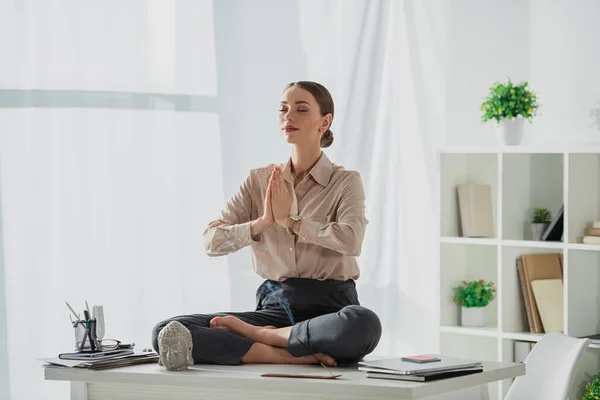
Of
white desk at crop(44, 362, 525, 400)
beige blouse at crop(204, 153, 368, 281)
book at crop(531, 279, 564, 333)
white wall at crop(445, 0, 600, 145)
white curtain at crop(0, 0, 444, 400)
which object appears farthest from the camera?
white curtain at crop(0, 0, 444, 400)

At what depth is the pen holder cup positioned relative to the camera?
3020 mm

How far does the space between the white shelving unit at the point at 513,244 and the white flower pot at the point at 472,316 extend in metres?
0.05

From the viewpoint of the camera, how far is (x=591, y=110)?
398 cm

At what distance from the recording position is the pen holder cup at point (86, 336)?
3.02 metres

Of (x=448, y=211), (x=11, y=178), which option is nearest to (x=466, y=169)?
(x=448, y=211)

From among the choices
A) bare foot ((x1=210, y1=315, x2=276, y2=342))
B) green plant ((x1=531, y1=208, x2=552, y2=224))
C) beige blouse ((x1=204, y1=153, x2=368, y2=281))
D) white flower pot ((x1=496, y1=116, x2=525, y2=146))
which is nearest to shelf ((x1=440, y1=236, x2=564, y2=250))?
green plant ((x1=531, y1=208, x2=552, y2=224))

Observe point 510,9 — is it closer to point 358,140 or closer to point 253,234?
point 358,140

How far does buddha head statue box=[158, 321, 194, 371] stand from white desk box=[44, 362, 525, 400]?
1.2 inches

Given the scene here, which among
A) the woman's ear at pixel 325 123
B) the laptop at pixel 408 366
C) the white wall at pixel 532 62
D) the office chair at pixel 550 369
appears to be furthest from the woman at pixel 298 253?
the white wall at pixel 532 62

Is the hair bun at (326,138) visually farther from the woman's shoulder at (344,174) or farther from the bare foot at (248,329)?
the bare foot at (248,329)

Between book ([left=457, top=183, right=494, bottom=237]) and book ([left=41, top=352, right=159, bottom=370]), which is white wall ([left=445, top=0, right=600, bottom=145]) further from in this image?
book ([left=41, top=352, right=159, bottom=370])

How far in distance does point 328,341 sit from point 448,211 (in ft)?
4.82

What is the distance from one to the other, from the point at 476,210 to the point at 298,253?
4.07 feet

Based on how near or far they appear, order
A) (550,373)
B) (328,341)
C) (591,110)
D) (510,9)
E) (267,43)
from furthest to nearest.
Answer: (267,43) → (510,9) → (591,110) → (550,373) → (328,341)
